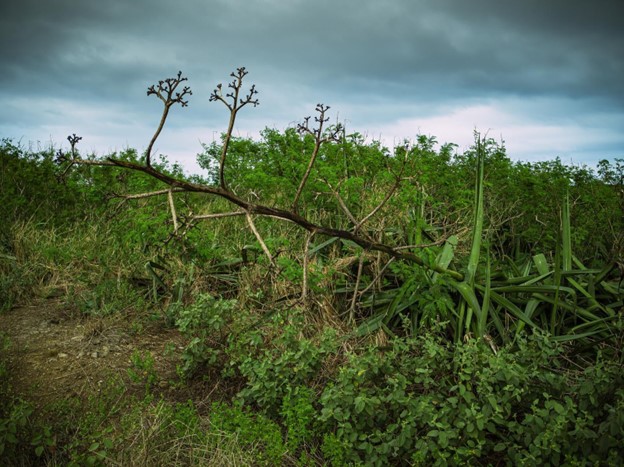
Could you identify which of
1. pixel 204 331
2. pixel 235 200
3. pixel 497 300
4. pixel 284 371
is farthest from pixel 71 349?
pixel 497 300

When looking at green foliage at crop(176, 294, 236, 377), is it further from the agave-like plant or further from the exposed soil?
the agave-like plant

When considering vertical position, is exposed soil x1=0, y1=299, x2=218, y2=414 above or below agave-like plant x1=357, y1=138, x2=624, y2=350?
below

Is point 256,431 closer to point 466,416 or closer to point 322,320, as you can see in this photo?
point 466,416

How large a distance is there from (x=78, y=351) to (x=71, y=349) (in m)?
0.07

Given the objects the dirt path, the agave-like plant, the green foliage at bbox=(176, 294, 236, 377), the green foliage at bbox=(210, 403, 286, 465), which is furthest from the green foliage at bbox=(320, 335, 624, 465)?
the dirt path

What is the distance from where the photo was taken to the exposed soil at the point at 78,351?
368 cm

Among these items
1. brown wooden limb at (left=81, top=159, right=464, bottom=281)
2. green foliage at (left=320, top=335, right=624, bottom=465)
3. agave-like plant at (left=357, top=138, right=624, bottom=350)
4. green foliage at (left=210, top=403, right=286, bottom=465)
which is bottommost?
green foliage at (left=210, top=403, right=286, bottom=465)

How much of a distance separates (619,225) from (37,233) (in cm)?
662

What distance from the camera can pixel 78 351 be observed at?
4195mm

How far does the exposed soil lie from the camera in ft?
12.1

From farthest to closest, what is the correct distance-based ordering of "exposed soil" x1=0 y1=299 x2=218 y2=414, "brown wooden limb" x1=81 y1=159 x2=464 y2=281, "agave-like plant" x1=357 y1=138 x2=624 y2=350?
"agave-like plant" x1=357 y1=138 x2=624 y2=350, "exposed soil" x1=0 y1=299 x2=218 y2=414, "brown wooden limb" x1=81 y1=159 x2=464 y2=281

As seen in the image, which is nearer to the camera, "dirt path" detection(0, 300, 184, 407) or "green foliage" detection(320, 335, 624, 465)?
"green foliage" detection(320, 335, 624, 465)

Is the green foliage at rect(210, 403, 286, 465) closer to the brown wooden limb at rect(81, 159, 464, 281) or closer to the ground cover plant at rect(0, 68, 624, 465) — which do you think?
the ground cover plant at rect(0, 68, 624, 465)

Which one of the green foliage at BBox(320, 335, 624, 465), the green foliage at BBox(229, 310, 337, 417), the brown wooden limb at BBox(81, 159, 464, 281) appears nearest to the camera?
the green foliage at BBox(320, 335, 624, 465)
